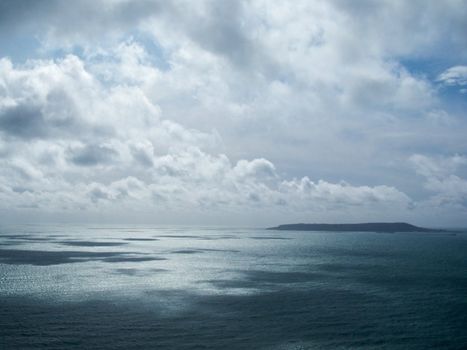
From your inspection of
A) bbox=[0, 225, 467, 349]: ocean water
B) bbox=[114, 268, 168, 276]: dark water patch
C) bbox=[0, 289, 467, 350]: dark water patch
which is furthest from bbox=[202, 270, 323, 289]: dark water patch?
bbox=[114, 268, 168, 276]: dark water patch

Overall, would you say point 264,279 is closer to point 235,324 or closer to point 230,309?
point 230,309

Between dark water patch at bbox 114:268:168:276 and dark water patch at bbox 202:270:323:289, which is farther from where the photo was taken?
dark water patch at bbox 114:268:168:276

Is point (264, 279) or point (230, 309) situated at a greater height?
point (230, 309)

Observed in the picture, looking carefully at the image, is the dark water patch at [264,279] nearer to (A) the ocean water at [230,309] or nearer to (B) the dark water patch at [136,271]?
(A) the ocean water at [230,309]

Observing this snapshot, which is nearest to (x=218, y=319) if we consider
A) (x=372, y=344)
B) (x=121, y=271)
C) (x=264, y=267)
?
(x=372, y=344)

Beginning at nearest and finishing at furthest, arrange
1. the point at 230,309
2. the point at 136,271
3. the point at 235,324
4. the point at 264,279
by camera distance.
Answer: the point at 235,324
the point at 230,309
the point at 264,279
the point at 136,271

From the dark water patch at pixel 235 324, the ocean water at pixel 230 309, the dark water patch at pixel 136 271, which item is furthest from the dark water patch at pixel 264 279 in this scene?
the dark water patch at pixel 136 271

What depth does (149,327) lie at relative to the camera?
43375 millimetres

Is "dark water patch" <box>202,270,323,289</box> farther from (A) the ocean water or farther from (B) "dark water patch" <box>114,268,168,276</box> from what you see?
(B) "dark water patch" <box>114,268,168,276</box>

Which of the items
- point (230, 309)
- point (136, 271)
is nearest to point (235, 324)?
point (230, 309)

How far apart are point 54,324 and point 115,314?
751 centimetres

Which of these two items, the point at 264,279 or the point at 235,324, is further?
the point at 264,279

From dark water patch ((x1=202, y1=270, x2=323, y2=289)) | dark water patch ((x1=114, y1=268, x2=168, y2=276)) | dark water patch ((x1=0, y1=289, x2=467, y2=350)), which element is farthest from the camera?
dark water patch ((x1=114, y1=268, x2=168, y2=276))

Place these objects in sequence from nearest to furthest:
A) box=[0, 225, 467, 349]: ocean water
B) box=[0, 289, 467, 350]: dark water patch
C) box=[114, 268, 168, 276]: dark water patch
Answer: box=[0, 289, 467, 350]: dark water patch → box=[0, 225, 467, 349]: ocean water → box=[114, 268, 168, 276]: dark water patch
